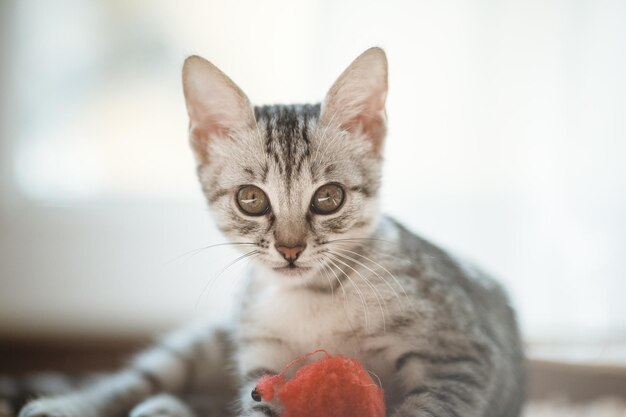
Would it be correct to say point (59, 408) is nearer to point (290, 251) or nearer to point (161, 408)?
point (161, 408)

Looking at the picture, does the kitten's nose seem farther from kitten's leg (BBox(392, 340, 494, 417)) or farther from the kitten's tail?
the kitten's tail

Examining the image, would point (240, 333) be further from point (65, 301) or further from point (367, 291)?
point (65, 301)

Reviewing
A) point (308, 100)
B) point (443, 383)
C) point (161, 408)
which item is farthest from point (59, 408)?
point (308, 100)

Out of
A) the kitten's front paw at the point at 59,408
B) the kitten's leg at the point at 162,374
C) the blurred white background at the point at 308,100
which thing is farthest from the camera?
the blurred white background at the point at 308,100

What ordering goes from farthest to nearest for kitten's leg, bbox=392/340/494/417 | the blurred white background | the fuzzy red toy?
the blurred white background < kitten's leg, bbox=392/340/494/417 < the fuzzy red toy

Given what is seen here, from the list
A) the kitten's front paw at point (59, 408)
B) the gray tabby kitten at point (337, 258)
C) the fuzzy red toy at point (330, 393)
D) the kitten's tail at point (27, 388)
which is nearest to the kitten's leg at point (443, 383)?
the gray tabby kitten at point (337, 258)

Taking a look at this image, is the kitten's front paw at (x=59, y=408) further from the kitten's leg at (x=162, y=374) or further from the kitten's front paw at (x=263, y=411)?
the kitten's front paw at (x=263, y=411)

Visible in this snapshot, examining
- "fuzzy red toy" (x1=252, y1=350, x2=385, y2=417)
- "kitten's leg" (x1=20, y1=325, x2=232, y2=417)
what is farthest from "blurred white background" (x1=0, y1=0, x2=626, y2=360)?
"fuzzy red toy" (x1=252, y1=350, x2=385, y2=417)
